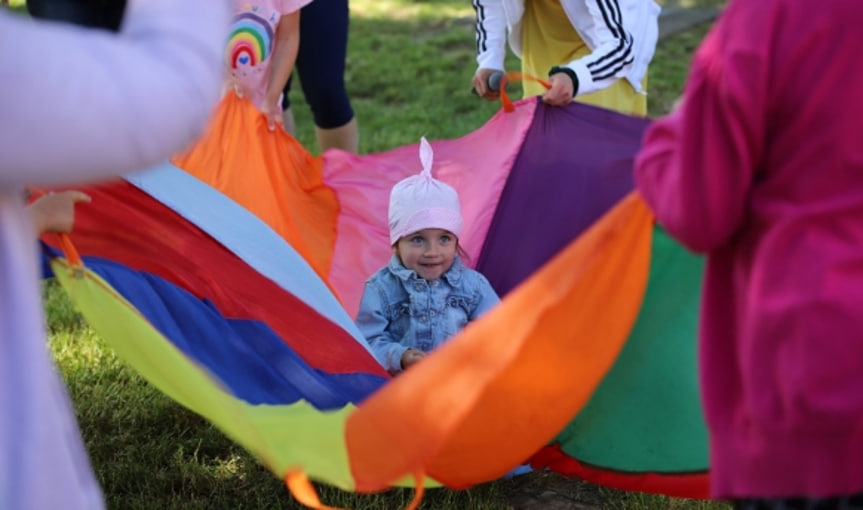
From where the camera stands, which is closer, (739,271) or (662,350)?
(739,271)

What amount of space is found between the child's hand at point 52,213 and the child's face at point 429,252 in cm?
133

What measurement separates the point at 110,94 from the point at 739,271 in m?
0.77

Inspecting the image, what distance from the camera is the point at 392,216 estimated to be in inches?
113

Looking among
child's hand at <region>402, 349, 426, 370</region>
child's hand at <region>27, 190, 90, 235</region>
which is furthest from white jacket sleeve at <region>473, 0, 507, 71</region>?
child's hand at <region>27, 190, 90, 235</region>

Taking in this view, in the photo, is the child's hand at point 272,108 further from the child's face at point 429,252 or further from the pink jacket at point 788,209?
the pink jacket at point 788,209

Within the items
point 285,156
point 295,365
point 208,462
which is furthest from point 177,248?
point 285,156

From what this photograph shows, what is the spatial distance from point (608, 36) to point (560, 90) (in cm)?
22

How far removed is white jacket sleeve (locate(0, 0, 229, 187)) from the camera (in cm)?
85

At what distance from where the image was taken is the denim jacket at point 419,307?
2.76 metres

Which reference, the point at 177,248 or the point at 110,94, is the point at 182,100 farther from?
the point at 177,248

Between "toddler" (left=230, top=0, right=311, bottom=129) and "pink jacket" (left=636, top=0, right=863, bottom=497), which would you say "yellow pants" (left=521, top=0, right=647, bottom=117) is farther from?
"pink jacket" (left=636, top=0, right=863, bottom=497)

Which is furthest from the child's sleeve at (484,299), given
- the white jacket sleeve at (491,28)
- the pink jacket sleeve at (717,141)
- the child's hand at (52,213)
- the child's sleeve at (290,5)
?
Answer: the pink jacket sleeve at (717,141)

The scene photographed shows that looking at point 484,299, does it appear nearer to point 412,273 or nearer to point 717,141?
point 412,273

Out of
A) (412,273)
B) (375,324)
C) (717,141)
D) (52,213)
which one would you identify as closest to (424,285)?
(412,273)
